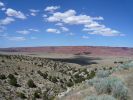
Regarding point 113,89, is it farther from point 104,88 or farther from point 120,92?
point 104,88

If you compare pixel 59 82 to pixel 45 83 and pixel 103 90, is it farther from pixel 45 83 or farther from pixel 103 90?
pixel 103 90

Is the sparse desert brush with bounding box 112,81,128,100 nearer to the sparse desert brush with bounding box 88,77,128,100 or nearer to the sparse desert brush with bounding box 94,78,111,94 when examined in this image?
the sparse desert brush with bounding box 88,77,128,100

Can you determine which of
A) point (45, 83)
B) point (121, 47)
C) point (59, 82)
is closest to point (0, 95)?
point (45, 83)

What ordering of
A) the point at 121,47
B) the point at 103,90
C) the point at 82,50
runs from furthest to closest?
the point at 121,47 → the point at 82,50 → the point at 103,90

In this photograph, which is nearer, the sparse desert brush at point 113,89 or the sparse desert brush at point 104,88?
the sparse desert brush at point 113,89

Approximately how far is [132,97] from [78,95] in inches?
104

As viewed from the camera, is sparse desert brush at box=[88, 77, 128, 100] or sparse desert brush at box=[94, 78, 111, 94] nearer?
sparse desert brush at box=[88, 77, 128, 100]

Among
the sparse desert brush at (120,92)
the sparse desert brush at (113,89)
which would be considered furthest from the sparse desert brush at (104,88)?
the sparse desert brush at (120,92)

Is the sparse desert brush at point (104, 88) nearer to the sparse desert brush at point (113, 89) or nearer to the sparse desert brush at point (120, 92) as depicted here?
the sparse desert brush at point (113, 89)

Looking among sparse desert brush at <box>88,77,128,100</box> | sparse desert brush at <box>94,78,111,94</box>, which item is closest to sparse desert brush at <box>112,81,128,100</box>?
sparse desert brush at <box>88,77,128,100</box>

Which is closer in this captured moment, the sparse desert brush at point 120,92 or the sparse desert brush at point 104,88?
the sparse desert brush at point 120,92

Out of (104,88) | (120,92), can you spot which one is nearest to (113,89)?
(120,92)

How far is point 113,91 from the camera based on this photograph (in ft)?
39.9

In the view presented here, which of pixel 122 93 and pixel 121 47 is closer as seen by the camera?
pixel 122 93
